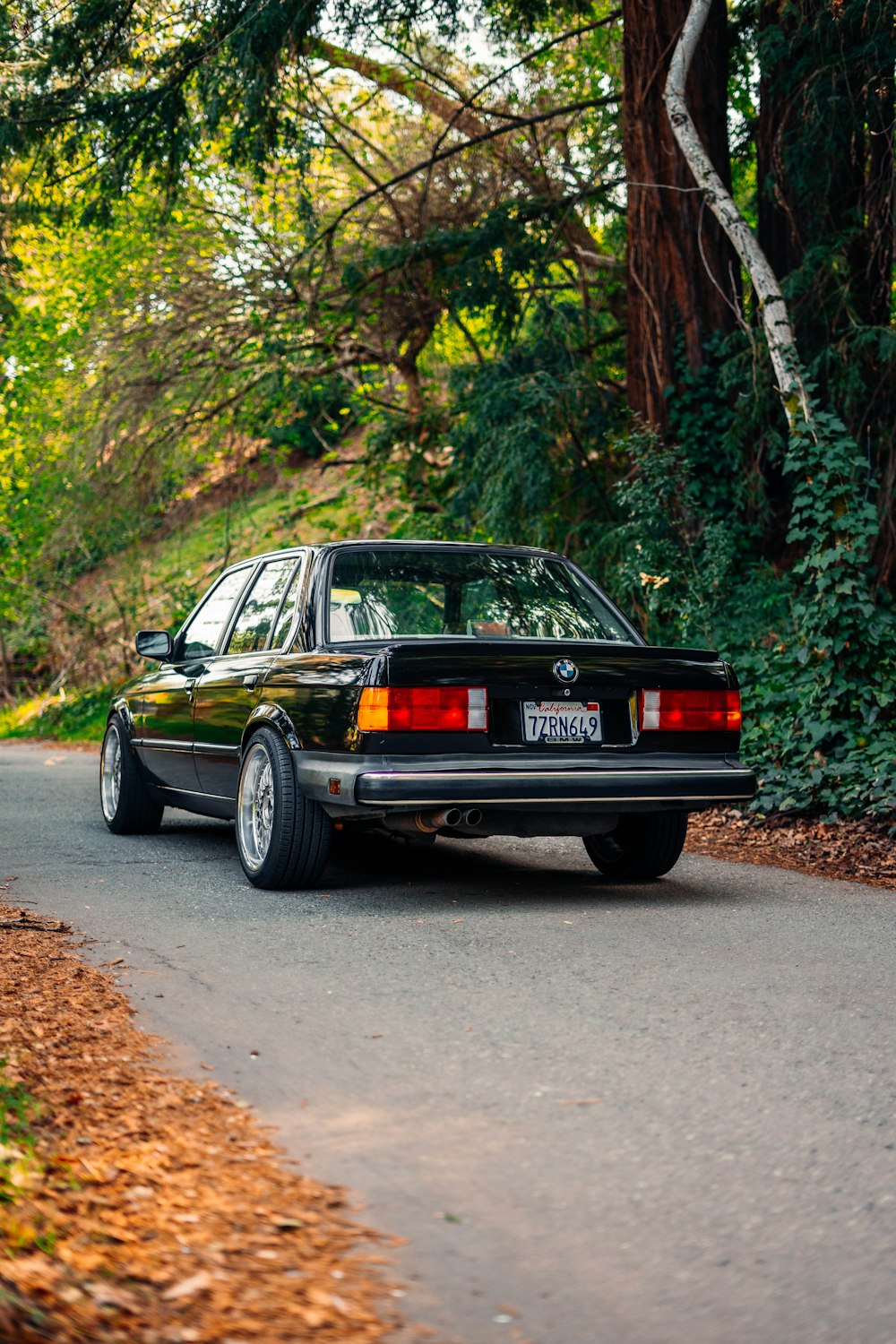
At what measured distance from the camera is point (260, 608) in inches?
321

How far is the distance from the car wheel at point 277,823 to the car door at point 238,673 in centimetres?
32

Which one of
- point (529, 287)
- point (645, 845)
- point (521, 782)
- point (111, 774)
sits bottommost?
point (645, 845)

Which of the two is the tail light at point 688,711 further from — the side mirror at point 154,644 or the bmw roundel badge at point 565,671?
the side mirror at point 154,644

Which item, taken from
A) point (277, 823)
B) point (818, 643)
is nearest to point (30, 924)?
point (277, 823)

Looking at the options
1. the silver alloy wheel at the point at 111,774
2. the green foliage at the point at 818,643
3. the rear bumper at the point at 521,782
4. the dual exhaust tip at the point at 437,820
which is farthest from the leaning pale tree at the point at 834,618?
the silver alloy wheel at the point at 111,774

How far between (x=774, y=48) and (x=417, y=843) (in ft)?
25.0

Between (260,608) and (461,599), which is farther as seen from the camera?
(260,608)

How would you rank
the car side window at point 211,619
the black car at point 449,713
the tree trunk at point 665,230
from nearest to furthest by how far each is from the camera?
the black car at point 449,713 → the car side window at point 211,619 → the tree trunk at point 665,230

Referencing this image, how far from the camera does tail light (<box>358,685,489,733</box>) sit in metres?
6.50

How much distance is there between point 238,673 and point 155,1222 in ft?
16.6

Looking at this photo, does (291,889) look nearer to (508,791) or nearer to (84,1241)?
(508,791)

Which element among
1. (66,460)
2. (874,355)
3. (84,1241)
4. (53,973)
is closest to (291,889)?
(53,973)

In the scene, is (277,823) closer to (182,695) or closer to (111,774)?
(182,695)

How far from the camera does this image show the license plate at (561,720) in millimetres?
6738
